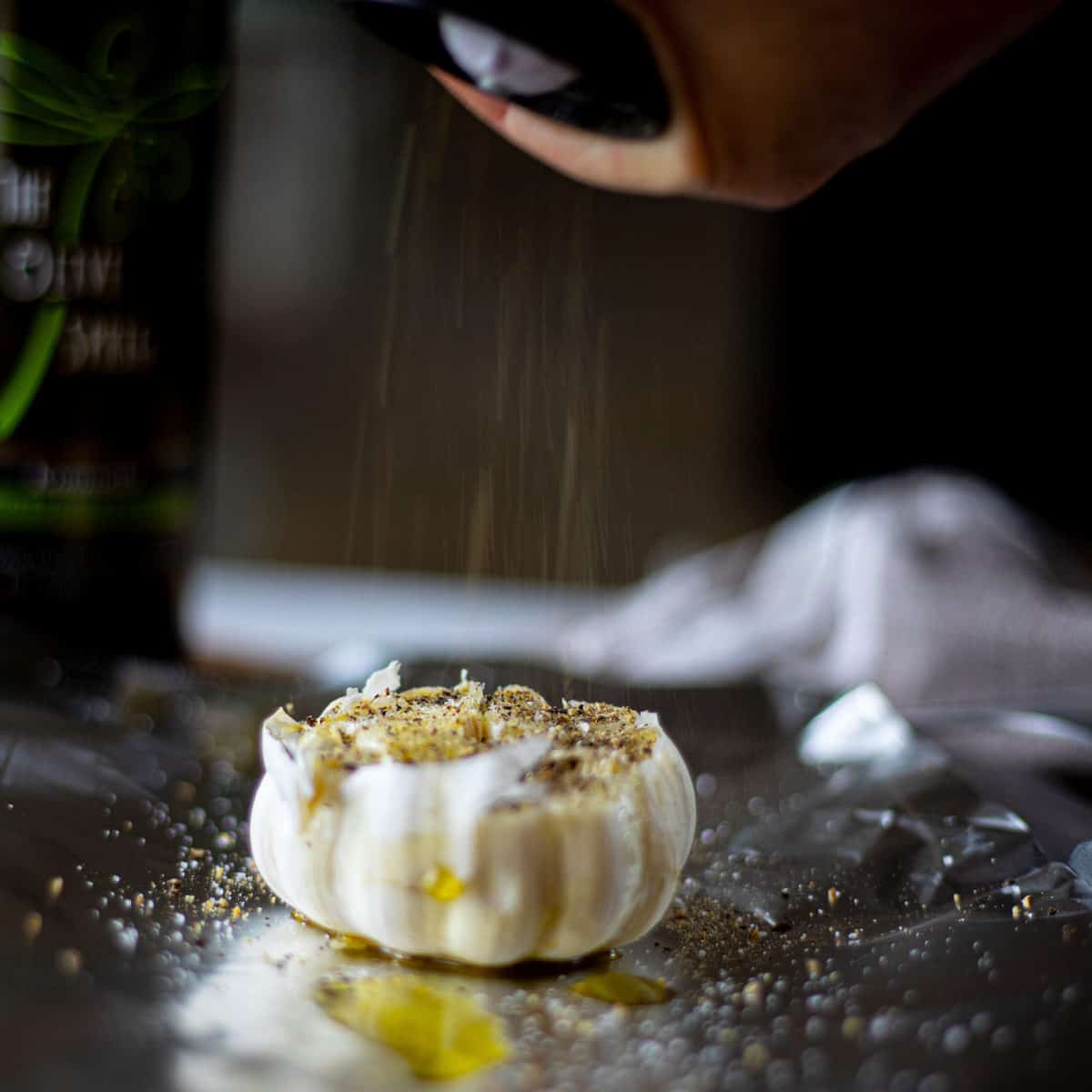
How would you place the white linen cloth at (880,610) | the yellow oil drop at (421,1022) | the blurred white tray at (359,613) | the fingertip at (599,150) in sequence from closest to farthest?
the yellow oil drop at (421,1022) < the fingertip at (599,150) < the white linen cloth at (880,610) < the blurred white tray at (359,613)

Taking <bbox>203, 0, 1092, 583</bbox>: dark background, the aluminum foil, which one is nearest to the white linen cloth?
the aluminum foil

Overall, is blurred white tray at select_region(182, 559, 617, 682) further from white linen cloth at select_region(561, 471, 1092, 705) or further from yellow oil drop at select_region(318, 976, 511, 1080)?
yellow oil drop at select_region(318, 976, 511, 1080)

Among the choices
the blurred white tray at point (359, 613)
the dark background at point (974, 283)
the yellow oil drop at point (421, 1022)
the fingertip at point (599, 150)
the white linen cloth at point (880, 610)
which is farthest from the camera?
the dark background at point (974, 283)

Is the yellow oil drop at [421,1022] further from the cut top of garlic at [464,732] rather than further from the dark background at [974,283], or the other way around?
the dark background at [974,283]

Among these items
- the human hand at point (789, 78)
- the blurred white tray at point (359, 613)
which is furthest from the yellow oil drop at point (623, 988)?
the blurred white tray at point (359, 613)

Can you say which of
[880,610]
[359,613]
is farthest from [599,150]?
[359,613]

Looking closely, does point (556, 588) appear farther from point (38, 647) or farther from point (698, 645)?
point (38, 647)

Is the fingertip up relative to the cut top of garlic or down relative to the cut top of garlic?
up
